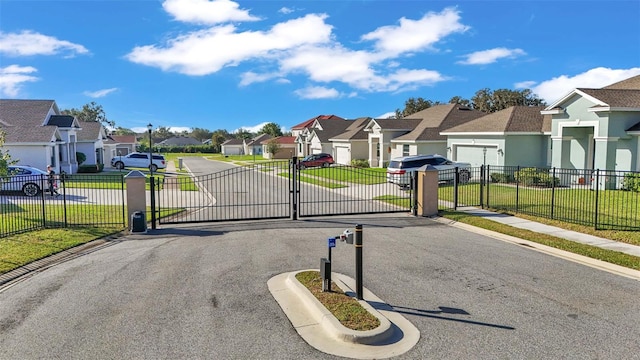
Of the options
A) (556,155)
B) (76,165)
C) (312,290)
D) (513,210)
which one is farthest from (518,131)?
(76,165)

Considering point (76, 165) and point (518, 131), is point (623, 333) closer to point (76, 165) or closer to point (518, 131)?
point (518, 131)

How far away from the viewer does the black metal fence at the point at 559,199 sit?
13.9 meters

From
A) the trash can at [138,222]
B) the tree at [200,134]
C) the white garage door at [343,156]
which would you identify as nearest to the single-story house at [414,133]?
the white garage door at [343,156]

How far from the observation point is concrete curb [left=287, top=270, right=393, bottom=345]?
18.8ft

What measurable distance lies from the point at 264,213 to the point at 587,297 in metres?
11.4

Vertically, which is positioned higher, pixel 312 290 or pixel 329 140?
pixel 329 140

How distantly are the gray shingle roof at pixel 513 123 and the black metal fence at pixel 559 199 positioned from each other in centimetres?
380

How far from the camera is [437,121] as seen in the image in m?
39.2

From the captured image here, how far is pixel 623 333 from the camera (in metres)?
6.00

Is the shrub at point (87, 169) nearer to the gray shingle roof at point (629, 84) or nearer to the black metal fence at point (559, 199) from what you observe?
the black metal fence at point (559, 199)

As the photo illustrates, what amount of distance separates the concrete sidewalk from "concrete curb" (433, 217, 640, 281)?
1.18 meters

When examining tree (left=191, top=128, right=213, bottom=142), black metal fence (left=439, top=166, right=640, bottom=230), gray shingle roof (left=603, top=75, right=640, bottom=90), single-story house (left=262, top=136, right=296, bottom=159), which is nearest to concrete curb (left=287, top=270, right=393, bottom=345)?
black metal fence (left=439, top=166, right=640, bottom=230)

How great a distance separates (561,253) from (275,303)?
23.2ft

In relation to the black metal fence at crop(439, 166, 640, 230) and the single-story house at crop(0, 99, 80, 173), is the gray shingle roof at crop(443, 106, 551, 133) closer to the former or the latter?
the black metal fence at crop(439, 166, 640, 230)
